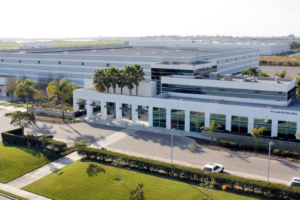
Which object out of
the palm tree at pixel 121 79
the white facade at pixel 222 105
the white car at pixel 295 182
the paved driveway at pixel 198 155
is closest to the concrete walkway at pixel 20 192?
the paved driveway at pixel 198 155

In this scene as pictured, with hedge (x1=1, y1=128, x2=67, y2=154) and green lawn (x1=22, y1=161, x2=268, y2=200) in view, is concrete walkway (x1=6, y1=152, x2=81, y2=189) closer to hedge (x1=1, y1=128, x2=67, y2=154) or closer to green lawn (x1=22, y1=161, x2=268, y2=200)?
green lawn (x1=22, y1=161, x2=268, y2=200)

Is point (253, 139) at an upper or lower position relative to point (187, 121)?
lower

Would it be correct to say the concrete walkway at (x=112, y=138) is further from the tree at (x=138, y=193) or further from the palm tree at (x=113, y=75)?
the tree at (x=138, y=193)

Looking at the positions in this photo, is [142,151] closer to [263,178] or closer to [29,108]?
[263,178]

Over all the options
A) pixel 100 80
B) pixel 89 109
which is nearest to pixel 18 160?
pixel 89 109

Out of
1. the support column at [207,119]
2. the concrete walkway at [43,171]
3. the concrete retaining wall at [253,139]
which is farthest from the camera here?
the support column at [207,119]

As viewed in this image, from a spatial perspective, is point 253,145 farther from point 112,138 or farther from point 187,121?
point 112,138
